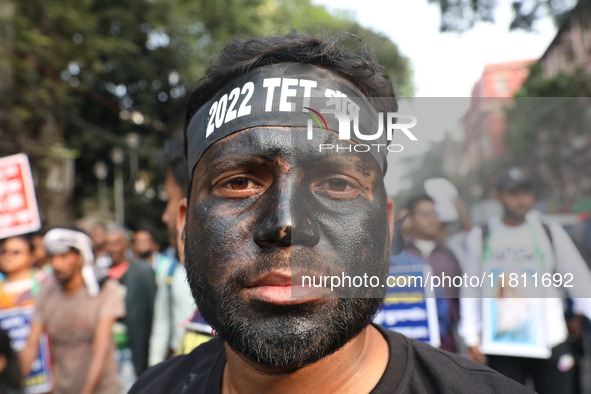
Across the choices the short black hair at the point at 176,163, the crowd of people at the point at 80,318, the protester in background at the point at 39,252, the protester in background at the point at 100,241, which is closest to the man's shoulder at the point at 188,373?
the short black hair at the point at 176,163

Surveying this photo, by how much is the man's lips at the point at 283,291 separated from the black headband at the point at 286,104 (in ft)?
1.15

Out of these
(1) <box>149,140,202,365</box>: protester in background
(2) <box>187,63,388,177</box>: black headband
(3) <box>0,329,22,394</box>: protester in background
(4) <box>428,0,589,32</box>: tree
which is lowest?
(3) <box>0,329,22,394</box>: protester in background

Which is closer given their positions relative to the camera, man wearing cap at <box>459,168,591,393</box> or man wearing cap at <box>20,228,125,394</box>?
man wearing cap at <box>459,168,591,393</box>

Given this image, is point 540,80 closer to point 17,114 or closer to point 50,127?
point 17,114

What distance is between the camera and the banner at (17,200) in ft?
17.4

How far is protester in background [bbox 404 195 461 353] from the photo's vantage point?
127 cm

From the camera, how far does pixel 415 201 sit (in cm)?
130

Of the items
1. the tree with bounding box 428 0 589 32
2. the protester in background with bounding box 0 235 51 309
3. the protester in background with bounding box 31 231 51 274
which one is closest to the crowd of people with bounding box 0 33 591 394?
the tree with bounding box 428 0 589 32

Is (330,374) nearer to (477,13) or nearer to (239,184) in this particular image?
(239,184)

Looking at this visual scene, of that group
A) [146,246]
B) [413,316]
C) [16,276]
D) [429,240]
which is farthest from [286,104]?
[146,246]

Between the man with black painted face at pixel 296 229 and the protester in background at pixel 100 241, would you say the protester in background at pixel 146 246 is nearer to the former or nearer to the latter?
the protester in background at pixel 100 241

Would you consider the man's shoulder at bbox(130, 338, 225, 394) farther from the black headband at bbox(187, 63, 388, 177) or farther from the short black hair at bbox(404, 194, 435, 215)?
the short black hair at bbox(404, 194, 435, 215)

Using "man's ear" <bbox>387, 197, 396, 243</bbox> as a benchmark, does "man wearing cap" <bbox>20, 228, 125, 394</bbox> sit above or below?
below

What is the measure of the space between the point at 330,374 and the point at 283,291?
1.12 ft
